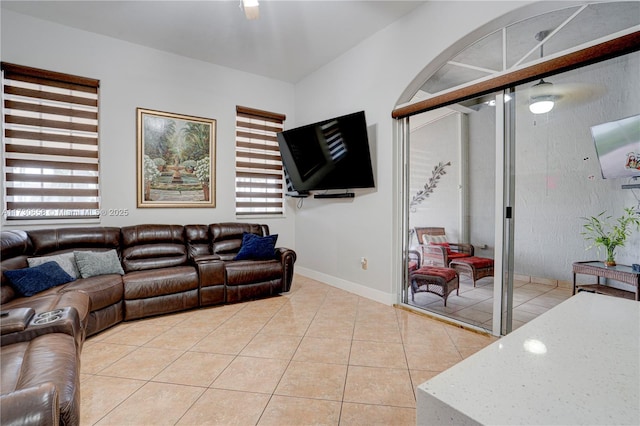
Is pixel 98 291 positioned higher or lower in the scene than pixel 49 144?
lower

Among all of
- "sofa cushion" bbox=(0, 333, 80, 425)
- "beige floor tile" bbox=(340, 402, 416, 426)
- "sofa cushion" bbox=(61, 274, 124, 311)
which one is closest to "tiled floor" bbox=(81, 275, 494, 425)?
"beige floor tile" bbox=(340, 402, 416, 426)

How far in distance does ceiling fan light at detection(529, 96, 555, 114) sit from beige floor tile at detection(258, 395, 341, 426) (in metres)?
2.67

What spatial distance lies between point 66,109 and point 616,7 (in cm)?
523

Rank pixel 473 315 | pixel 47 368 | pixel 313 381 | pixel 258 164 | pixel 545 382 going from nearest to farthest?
pixel 545 382
pixel 47 368
pixel 313 381
pixel 473 315
pixel 258 164

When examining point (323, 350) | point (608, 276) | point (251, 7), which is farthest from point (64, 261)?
point (608, 276)

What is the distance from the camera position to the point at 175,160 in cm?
417

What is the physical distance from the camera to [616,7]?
2119 mm

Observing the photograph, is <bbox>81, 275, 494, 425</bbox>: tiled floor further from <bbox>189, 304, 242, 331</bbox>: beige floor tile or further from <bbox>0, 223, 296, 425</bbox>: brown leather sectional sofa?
<bbox>0, 223, 296, 425</bbox>: brown leather sectional sofa

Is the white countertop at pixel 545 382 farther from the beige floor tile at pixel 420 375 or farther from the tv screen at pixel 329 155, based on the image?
the tv screen at pixel 329 155

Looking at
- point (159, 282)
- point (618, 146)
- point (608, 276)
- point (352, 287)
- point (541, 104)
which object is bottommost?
point (352, 287)

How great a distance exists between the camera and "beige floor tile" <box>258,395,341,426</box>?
1.64 meters

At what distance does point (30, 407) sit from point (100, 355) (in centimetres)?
184

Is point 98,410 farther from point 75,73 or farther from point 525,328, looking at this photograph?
point 75,73

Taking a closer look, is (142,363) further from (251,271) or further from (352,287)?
(352,287)
